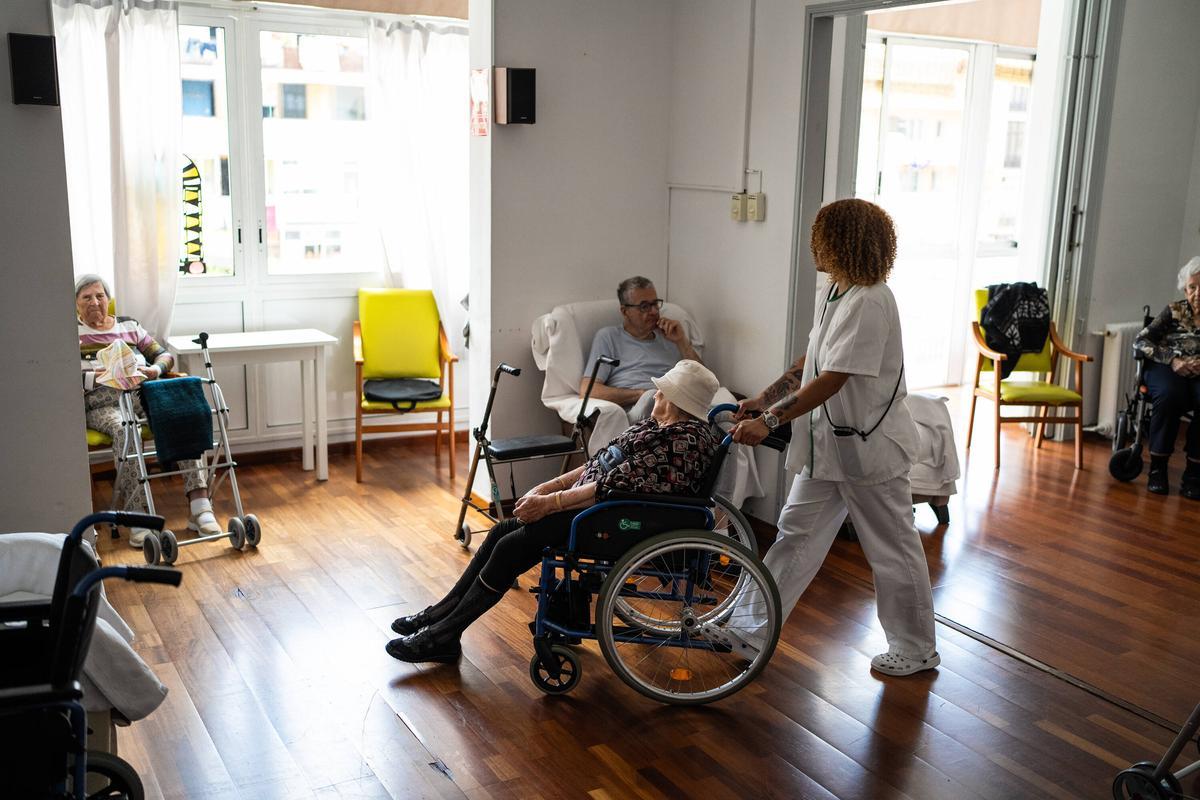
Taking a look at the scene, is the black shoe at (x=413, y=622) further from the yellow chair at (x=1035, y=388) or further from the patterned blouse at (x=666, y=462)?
the yellow chair at (x=1035, y=388)

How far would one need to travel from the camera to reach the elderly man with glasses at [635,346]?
4.84 meters

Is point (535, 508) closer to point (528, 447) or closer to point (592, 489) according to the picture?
point (592, 489)

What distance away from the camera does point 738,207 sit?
16.0 feet

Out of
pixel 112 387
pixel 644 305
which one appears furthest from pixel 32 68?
pixel 644 305

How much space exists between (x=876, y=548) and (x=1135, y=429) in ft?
10.6

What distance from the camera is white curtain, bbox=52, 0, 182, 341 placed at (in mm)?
5207

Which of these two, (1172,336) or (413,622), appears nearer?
(413,622)

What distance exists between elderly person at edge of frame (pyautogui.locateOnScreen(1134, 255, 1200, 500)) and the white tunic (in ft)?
9.71

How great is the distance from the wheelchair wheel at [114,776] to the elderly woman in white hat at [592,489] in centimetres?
115

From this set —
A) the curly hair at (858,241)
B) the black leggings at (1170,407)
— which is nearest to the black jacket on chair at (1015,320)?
the black leggings at (1170,407)

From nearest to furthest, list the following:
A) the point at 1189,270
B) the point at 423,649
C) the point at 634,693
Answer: the point at 634,693
the point at 423,649
the point at 1189,270

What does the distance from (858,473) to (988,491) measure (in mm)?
2562

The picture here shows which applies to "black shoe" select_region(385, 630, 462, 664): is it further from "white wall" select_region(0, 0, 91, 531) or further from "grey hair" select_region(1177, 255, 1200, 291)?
"grey hair" select_region(1177, 255, 1200, 291)

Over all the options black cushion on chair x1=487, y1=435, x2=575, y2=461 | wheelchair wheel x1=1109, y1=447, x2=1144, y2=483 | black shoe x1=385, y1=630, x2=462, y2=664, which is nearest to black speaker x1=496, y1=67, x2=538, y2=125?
black cushion on chair x1=487, y1=435, x2=575, y2=461
